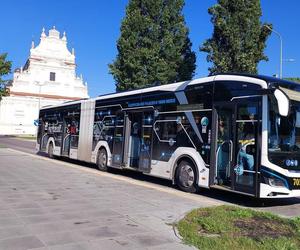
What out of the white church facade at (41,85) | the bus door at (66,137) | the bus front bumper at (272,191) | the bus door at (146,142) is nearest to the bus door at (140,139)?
the bus door at (146,142)

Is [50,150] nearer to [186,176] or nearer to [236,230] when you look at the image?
[186,176]

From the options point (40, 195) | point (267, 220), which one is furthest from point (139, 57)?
point (267, 220)

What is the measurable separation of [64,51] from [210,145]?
9331 centimetres

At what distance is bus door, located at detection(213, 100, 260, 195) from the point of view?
9.95 m

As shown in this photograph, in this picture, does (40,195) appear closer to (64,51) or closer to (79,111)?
(79,111)

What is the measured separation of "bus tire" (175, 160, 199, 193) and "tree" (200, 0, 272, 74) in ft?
44.9

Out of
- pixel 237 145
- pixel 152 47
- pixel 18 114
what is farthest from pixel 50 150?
pixel 18 114

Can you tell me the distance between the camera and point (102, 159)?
57.7ft

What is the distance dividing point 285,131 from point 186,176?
320cm

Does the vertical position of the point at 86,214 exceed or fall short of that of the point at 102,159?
it falls short

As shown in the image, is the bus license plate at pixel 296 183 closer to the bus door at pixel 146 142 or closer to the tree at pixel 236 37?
the bus door at pixel 146 142

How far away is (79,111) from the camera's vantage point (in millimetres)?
20094

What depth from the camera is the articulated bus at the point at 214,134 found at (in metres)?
9.79

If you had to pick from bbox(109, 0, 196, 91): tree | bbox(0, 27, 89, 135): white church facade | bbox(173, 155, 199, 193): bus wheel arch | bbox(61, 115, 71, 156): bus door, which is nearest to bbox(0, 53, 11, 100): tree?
bbox(109, 0, 196, 91): tree
